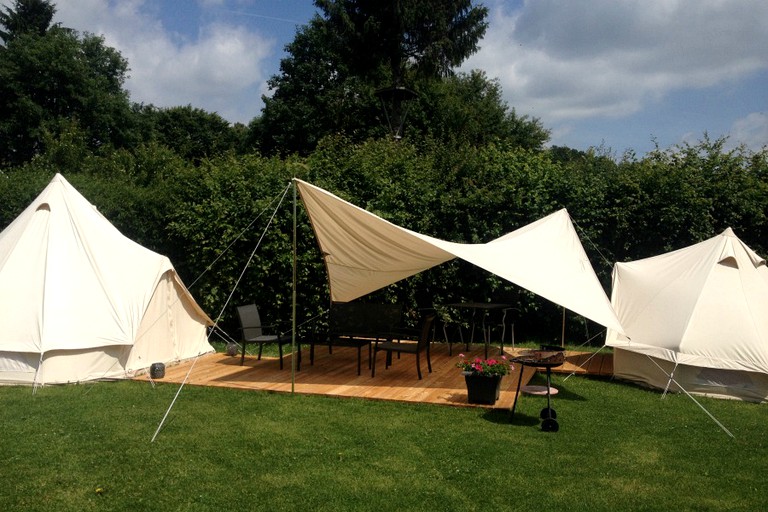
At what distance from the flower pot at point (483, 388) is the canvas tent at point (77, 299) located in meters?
3.72

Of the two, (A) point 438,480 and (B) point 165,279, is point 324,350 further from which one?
(A) point 438,480

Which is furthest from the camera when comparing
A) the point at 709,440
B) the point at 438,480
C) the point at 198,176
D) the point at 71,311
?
the point at 198,176

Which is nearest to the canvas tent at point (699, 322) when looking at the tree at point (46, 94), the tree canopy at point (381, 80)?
the tree canopy at point (381, 80)

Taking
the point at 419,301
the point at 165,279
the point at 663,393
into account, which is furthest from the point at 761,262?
the point at 165,279

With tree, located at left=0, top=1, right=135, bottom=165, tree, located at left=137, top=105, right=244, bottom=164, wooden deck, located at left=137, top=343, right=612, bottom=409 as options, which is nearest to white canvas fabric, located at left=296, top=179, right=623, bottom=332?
wooden deck, located at left=137, top=343, right=612, bottom=409

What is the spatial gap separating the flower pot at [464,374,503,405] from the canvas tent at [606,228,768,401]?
1.75 m

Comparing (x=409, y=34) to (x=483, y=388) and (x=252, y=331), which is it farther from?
(x=483, y=388)

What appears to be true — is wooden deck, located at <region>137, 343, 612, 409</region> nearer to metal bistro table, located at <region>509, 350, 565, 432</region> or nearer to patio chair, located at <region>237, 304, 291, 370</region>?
patio chair, located at <region>237, 304, 291, 370</region>

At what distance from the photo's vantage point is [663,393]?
648 centimetres

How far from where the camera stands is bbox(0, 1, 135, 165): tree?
22.2 m

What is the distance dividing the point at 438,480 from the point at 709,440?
237 centimetres

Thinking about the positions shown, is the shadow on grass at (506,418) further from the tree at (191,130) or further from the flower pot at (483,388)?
the tree at (191,130)

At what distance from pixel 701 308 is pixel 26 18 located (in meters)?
27.5

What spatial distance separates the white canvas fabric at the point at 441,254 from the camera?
616 centimetres
